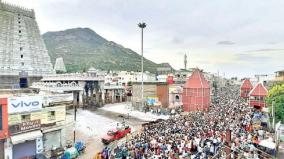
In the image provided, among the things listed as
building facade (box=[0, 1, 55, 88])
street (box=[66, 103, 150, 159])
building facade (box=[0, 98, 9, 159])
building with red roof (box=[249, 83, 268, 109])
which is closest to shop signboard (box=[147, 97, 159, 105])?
street (box=[66, 103, 150, 159])

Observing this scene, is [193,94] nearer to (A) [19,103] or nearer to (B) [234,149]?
(B) [234,149]

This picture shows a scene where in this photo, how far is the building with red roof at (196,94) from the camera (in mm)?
59750

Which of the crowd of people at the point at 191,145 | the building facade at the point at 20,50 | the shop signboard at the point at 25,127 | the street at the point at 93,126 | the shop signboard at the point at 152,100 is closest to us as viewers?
the shop signboard at the point at 25,127

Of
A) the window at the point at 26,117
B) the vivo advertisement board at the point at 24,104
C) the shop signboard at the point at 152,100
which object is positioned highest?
the vivo advertisement board at the point at 24,104

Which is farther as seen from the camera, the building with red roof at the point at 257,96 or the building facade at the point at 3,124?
the building with red roof at the point at 257,96

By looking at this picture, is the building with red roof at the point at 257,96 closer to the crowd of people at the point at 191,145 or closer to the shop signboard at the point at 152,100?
the shop signboard at the point at 152,100

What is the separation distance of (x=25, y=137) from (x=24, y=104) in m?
2.31

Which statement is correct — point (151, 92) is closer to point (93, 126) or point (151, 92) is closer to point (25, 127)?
point (93, 126)

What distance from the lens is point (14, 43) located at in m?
47.8

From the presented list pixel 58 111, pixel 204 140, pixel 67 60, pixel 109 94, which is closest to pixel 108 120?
pixel 58 111

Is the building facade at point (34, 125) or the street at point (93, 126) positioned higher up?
the building facade at point (34, 125)

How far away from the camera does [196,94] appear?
196 feet

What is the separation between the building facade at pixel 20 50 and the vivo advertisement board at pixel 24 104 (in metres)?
24.7

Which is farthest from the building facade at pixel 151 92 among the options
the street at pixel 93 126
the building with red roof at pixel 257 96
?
the building with red roof at pixel 257 96
